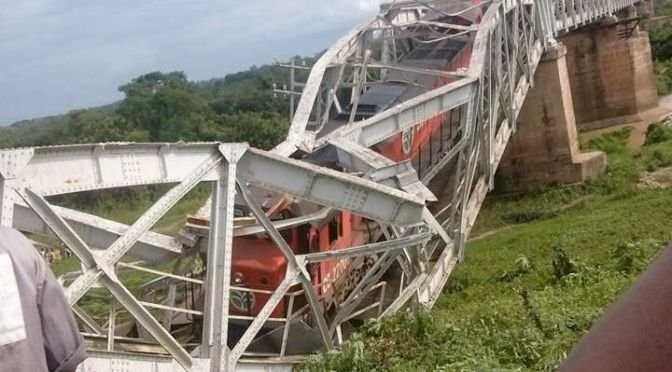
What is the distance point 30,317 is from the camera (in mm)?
2268

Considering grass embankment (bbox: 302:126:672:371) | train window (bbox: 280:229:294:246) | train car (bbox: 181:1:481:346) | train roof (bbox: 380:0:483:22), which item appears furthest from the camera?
train roof (bbox: 380:0:483:22)

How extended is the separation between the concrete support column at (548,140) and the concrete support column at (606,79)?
1028 centimetres

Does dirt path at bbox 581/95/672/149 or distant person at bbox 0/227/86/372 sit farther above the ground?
distant person at bbox 0/227/86/372

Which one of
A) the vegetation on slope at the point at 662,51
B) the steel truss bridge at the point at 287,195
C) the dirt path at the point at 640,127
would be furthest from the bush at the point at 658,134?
the vegetation on slope at the point at 662,51

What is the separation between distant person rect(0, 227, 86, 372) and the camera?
2199 millimetres

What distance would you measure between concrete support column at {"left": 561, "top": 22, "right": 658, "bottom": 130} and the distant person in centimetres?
3489

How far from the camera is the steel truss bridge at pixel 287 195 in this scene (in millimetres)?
6906

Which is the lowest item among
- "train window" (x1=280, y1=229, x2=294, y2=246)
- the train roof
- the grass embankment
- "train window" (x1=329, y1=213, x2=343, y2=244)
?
the grass embankment

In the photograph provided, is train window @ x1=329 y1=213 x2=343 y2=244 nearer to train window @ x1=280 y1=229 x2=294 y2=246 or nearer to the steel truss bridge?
the steel truss bridge

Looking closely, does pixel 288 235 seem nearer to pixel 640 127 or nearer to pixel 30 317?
pixel 30 317

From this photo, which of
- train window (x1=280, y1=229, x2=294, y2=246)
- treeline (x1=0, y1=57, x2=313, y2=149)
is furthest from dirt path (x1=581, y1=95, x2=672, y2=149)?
train window (x1=280, y1=229, x2=294, y2=246)

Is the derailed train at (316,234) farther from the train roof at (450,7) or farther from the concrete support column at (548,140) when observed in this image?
the concrete support column at (548,140)

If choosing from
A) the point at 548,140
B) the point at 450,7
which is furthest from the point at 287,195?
the point at 548,140

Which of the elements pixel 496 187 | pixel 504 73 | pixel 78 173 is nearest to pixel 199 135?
pixel 496 187
